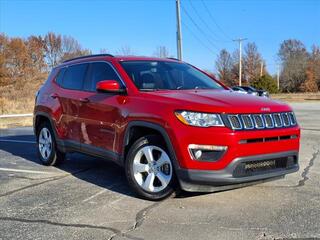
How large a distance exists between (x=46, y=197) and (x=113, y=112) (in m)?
1.38

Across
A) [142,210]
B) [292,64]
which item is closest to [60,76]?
[142,210]

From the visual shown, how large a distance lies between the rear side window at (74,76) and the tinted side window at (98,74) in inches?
8.3

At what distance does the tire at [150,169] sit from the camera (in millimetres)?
5335

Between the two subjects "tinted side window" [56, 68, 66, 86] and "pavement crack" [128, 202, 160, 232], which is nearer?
"pavement crack" [128, 202, 160, 232]

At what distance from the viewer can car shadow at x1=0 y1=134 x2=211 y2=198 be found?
6.24 meters

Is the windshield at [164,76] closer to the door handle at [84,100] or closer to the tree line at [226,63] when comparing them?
the door handle at [84,100]

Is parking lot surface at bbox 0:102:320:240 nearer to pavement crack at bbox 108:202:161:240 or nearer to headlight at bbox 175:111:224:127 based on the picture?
pavement crack at bbox 108:202:161:240

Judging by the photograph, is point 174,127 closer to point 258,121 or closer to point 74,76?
point 258,121

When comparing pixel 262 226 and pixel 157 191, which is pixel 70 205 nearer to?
pixel 157 191

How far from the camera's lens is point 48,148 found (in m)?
7.90

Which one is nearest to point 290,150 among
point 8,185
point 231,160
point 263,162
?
point 263,162

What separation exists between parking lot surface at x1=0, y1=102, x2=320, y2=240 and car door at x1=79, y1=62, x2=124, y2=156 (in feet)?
1.92

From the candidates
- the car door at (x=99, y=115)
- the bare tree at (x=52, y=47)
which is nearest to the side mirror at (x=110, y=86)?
the car door at (x=99, y=115)

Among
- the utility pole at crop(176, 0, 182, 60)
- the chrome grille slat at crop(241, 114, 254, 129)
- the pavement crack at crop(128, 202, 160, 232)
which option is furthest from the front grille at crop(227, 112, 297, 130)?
the utility pole at crop(176, 0, 182, 60)
